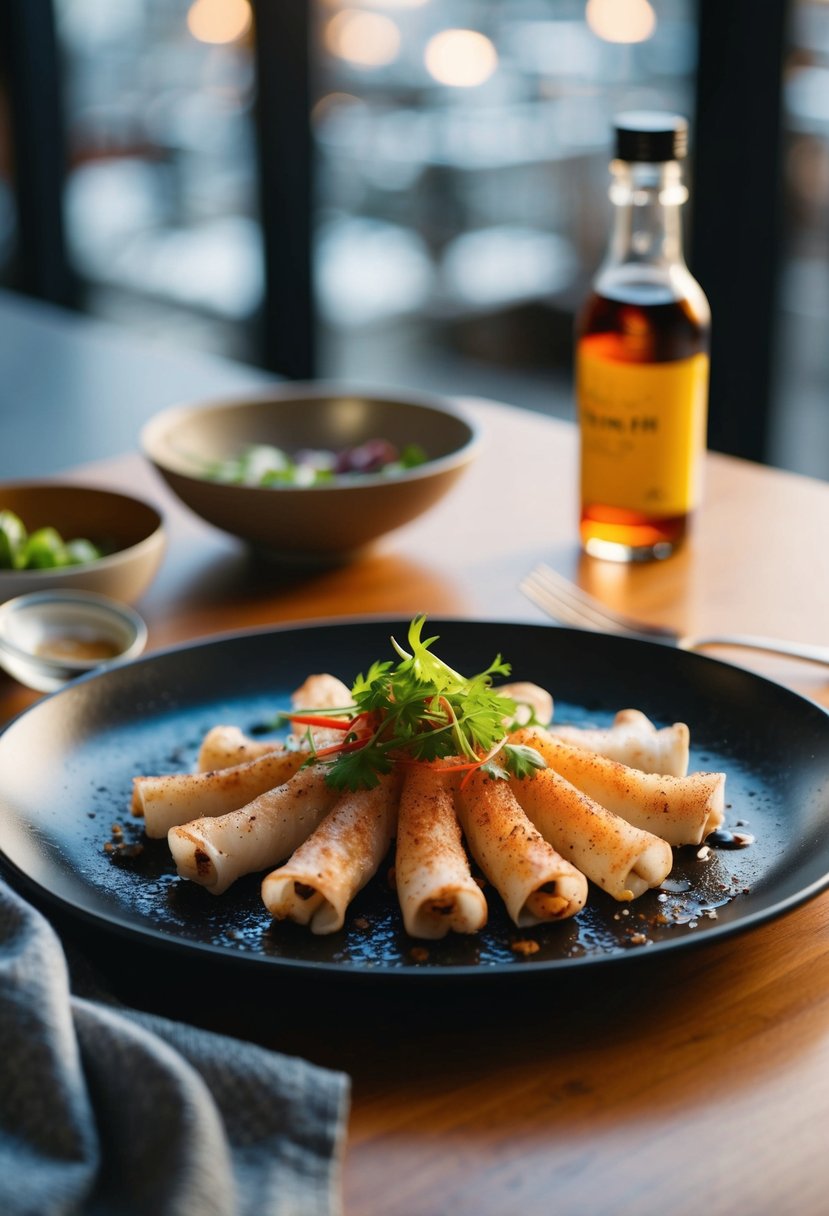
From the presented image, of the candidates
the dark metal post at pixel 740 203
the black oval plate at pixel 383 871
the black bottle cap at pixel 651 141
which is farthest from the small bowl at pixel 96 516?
the dark metal post at pixel 740 203

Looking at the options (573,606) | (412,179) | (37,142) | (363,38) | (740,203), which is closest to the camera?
(573,606)

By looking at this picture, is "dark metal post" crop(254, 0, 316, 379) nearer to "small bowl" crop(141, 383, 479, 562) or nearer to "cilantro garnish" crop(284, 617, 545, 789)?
"small bowl" crop(141, 383, 479, 562)

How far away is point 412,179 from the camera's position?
3791 millimetres

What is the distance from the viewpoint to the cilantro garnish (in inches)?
38.4

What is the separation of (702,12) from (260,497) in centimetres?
177

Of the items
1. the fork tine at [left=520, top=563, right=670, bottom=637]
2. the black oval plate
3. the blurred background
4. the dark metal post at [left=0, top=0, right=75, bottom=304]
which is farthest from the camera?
the dark metal post at [left=0, top=0, right=75, bottom=304]

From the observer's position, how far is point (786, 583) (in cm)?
160

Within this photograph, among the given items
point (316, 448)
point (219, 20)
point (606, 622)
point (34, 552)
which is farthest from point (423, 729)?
point (219, 20)

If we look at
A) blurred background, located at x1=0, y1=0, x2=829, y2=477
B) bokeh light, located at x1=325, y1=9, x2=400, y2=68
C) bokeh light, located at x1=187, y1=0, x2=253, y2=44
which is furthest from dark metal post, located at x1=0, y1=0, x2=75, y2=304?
bokeh light, located at x1=325, y1=9, x2=400, y2=68

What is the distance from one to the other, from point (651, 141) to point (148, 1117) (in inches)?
43.3

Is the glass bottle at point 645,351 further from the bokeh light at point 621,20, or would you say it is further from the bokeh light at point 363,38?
the bokeh light at point 363,38

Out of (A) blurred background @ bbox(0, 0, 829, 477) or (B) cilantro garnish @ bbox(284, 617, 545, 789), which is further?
(A) blurred background @ bbox(0, 0, 829, 477)

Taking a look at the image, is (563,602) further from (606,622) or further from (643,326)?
(643,326)

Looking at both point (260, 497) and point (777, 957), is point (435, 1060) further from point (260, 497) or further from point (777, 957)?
point (260, 497)
